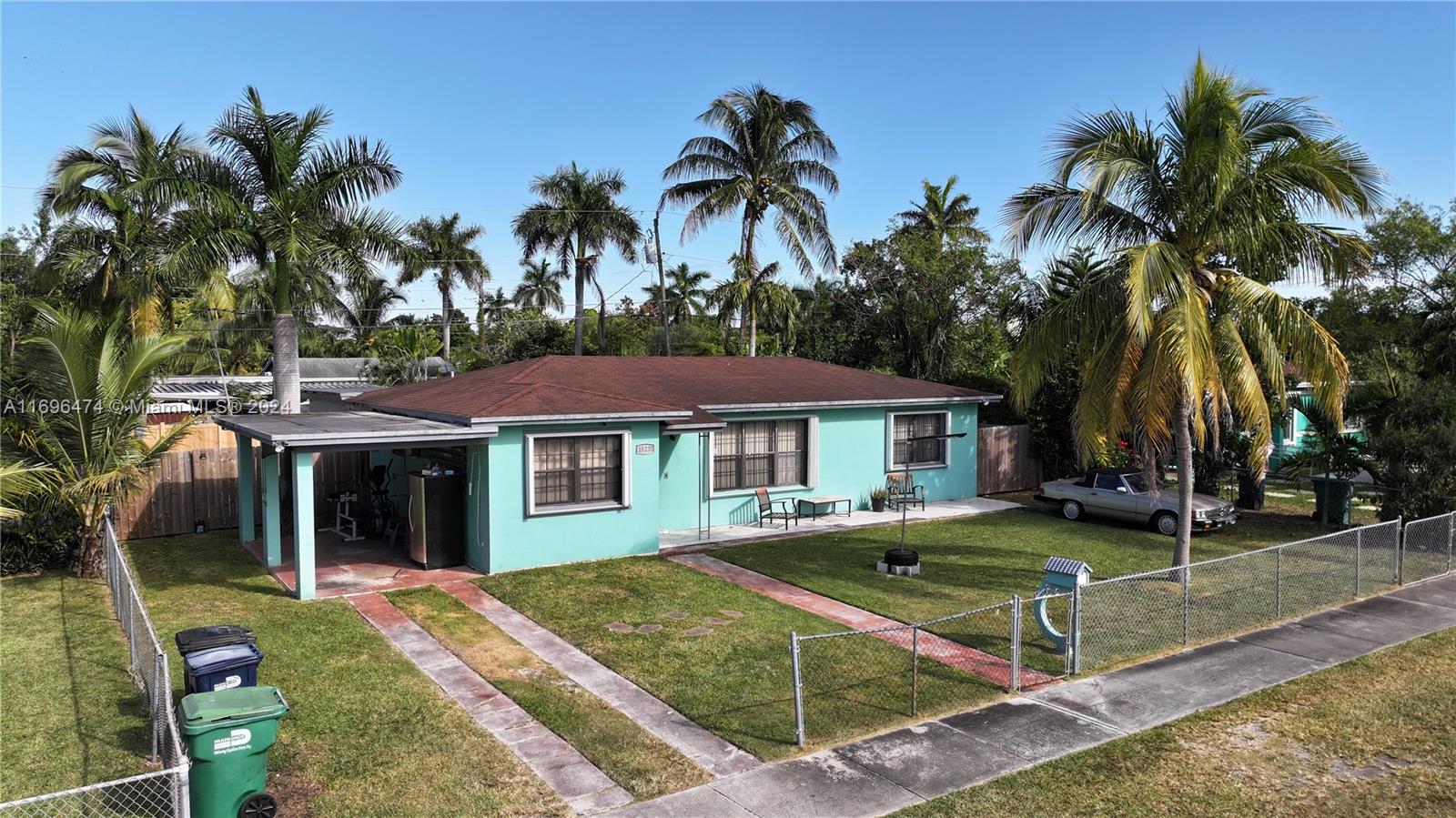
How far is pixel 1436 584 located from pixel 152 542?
22970 mm

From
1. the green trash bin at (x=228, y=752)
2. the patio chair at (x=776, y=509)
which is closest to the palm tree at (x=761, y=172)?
the patio chair at (x=776, y=509)

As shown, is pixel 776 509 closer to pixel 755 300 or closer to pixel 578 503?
pixel 578 503

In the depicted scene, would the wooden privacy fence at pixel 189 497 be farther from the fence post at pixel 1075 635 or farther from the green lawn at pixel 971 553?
the fence post at pixel 1075 635

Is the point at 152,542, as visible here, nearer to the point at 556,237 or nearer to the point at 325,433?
the point at 325,433

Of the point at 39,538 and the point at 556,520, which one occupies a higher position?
the point at 556,520

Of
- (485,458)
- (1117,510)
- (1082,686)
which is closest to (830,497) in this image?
(1117,510)

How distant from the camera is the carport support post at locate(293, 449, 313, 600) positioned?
43.0 feet

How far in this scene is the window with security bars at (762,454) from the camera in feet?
64.0

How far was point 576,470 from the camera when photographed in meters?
15.8

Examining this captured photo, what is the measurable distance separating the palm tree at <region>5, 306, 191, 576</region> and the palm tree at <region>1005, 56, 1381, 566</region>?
14.5 m

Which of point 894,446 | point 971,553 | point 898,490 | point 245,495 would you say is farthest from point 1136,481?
point 245,495

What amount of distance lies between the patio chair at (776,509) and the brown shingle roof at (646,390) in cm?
196

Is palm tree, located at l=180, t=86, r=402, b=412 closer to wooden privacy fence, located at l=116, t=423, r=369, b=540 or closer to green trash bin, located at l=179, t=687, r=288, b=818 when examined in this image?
wooden privacy fence, located at l=116, t=423, r=369, b=540

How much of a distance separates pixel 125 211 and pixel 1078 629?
23486mm
